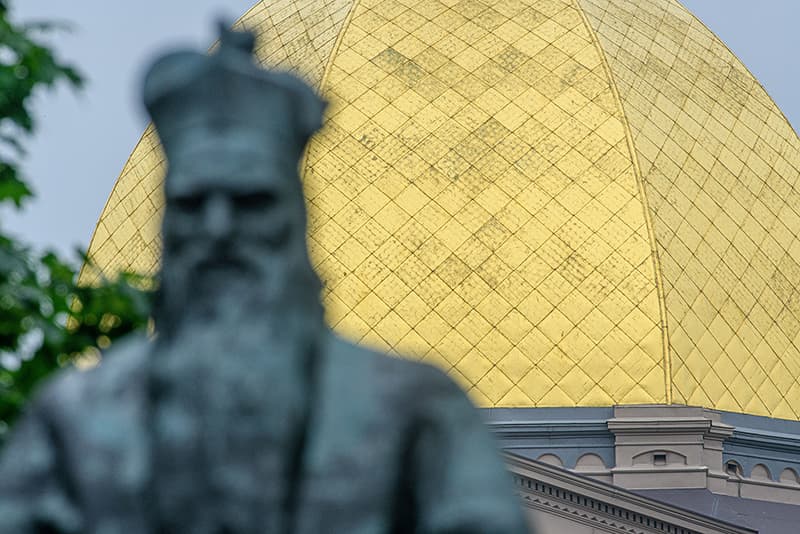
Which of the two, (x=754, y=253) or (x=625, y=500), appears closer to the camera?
(x=625, y=500)

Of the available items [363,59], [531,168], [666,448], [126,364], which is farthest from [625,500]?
[126,364]

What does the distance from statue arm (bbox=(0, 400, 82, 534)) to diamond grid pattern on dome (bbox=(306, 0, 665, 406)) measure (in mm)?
26932

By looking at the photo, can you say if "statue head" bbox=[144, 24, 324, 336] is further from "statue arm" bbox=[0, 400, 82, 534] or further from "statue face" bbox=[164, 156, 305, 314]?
"statue arm" bbox=[0, 400, 82, 534]

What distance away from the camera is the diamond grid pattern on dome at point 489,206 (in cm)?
3089

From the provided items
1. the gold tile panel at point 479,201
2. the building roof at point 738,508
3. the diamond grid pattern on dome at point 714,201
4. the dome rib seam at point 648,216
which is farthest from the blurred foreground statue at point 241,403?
the diamond grid pattern on dome at point 714,201

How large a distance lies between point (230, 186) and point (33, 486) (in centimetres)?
52

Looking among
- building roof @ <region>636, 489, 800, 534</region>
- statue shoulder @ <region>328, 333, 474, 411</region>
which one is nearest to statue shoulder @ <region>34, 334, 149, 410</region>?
statue shoulder @ <region>328, 333, 474, 411</region>

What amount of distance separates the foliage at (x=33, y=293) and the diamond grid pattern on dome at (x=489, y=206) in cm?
2048

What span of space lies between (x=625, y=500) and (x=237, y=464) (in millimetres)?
25765

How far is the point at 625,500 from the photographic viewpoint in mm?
28359

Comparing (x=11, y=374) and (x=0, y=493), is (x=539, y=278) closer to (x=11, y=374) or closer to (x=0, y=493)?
(x=11, y=374)

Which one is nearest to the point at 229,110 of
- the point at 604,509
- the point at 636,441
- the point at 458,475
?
the point at 458,475

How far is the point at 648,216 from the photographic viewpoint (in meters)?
32.1

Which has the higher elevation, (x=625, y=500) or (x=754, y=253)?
(x=754, y=253)
